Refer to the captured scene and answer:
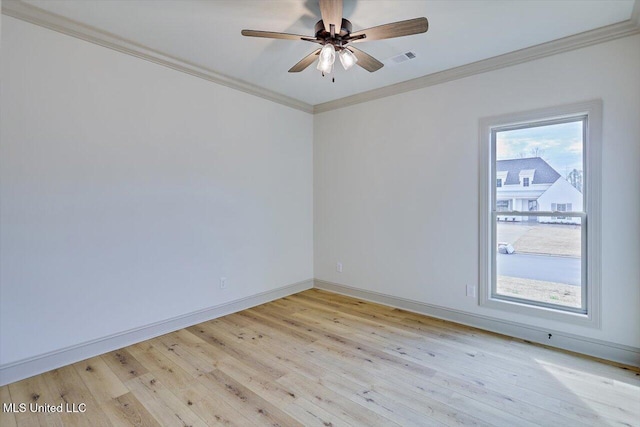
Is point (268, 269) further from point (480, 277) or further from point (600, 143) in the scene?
point (600, 143)

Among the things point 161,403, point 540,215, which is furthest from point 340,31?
point 161,403

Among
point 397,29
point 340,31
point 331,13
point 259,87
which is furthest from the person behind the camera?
point 259,87

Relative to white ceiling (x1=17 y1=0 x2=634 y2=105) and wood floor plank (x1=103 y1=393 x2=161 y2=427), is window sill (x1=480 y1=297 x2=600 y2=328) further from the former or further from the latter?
wood floor plank (x1=103 y1=393 x2=161 y2=427)

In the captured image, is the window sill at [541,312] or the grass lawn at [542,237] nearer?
the window sill at [541,312]

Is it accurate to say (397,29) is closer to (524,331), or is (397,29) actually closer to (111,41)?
(111,41)

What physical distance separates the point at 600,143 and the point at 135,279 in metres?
4.25

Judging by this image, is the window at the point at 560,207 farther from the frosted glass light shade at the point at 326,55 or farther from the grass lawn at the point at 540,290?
the frosted glass light shade at the point at 326,55

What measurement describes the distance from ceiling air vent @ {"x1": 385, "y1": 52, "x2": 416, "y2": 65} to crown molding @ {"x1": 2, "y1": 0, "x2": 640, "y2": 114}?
508 mm

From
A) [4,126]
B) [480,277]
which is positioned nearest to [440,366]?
[480,277]

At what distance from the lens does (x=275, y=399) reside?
7.52 feet

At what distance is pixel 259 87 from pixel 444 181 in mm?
2458

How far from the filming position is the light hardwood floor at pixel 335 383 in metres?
2.12

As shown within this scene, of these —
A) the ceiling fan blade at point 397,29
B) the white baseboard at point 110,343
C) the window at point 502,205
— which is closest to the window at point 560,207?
the window at point 502,205

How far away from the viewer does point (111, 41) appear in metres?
2.88
